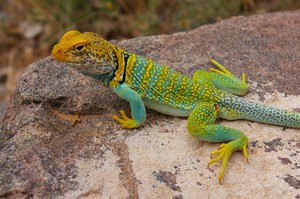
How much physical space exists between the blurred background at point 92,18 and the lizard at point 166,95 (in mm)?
2021

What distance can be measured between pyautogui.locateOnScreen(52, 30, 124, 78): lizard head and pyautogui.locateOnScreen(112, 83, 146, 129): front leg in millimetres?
146

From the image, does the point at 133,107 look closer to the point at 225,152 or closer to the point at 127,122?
the point at 127,122

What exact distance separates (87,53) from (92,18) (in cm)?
292

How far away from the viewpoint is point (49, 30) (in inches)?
245

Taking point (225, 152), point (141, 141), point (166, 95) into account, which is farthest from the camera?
point (166, 95)

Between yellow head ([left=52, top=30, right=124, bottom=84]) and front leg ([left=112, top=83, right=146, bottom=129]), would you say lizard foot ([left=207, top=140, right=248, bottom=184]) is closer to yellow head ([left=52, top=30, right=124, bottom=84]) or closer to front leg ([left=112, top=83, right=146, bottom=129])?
front leg ([left=112, top=83, right=146, bottom=129])

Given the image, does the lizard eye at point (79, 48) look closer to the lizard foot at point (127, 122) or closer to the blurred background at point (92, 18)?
the lizard foot at point (127, 122)

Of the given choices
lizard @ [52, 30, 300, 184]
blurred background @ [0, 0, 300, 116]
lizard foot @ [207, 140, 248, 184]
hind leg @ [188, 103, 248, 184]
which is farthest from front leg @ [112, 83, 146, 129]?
blurred background @ [0, 0, 300, 116]

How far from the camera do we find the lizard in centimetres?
322

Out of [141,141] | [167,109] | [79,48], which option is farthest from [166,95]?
[79,48]

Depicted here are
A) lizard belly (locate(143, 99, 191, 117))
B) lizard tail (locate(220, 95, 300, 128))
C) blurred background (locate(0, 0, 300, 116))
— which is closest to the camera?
lizard tail (locate(220, 95, 300, 128))

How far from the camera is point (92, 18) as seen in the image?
603 cm

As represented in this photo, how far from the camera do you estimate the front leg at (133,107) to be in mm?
3365

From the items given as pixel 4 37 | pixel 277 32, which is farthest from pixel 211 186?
pixel 4 37
